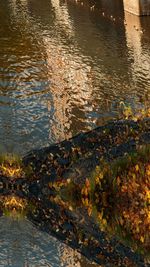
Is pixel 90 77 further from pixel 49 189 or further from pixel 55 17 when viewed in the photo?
pixel 55 17

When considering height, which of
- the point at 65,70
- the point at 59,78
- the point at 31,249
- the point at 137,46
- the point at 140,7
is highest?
the point at 140,7

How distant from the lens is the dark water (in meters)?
26.0

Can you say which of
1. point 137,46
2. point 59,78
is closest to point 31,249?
point 59,78

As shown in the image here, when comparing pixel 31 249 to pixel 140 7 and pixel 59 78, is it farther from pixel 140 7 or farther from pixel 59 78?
pixel 140 7

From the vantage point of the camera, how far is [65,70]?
3475 centimetres

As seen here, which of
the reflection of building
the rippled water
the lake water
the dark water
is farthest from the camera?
the reflection of building

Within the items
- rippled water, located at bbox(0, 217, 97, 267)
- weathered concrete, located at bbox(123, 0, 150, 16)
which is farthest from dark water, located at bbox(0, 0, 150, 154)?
rippled water, located at bbox(0, 217, 97, 267)

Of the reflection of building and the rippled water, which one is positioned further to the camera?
the reflection of building

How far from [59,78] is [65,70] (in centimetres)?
154

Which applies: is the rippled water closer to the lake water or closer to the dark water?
the lake water

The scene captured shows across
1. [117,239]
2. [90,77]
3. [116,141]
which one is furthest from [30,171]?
[90,77]

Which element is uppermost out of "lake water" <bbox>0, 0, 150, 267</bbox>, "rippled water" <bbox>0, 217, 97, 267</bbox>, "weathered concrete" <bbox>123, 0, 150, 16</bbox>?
"weathered concrete" <bbox>123, 0, 150, 16</bbox>

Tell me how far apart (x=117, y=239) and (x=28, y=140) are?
23.6 ft

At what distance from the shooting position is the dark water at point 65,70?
2603 cm
